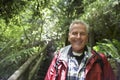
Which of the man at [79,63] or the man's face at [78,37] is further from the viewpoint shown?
the man's face at [78,37]

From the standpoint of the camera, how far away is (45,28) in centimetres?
1683

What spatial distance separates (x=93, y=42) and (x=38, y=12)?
14.9 ft

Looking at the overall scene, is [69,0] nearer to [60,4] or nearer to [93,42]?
[60,4]

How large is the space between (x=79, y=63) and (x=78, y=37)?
31 centimetres

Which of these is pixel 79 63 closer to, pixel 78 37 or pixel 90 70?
pixel 90 70

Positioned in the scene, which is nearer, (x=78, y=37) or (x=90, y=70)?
(x=90, y=70)

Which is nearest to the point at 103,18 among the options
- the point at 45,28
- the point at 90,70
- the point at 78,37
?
the point at 45,28

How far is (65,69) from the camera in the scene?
314 centimetres

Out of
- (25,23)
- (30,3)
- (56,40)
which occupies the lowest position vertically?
(56,40)

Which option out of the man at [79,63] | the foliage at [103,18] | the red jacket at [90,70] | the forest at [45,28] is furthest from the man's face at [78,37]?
the foliage at [103,18]

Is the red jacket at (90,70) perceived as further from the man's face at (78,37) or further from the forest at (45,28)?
the forest at (45,28)

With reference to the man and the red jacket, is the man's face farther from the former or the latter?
the red jacket

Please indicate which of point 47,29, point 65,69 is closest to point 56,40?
point 47,29

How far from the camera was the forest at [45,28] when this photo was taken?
7.57 meters
